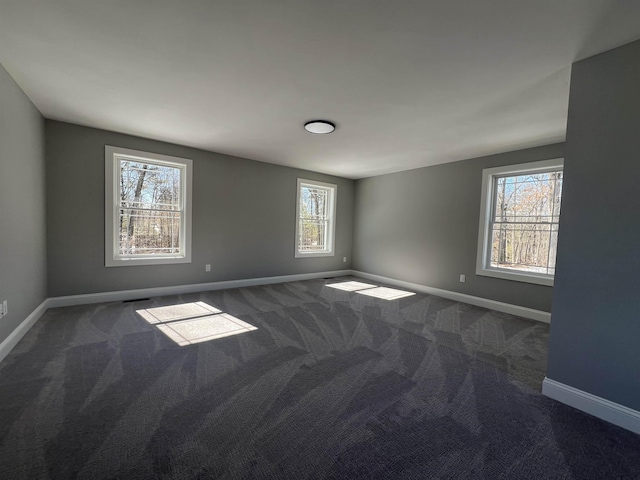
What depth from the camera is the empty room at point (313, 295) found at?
155 centimetres

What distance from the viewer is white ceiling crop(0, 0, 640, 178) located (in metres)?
1.62

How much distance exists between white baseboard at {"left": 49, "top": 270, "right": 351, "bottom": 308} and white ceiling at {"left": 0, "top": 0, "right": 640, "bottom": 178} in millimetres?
2318

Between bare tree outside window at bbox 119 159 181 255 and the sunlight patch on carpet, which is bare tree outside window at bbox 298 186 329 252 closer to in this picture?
the sunlight patch on carpet

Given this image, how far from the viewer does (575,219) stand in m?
1.95

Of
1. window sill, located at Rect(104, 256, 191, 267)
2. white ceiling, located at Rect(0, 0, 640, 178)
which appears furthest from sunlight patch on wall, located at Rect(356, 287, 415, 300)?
window sill, located at Rect(104, 256, 191, 267)

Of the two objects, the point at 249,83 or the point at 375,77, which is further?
the point at 249,83

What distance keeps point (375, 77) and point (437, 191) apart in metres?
3.28

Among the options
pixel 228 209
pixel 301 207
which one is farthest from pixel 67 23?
pixel 301 207

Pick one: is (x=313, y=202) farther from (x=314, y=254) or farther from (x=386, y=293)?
(x=386, y=293)

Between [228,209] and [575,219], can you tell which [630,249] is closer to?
[575,219]

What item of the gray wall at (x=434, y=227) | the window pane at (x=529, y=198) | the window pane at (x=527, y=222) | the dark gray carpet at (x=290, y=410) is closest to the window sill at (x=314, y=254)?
the gray wall at (x=434, y=227)

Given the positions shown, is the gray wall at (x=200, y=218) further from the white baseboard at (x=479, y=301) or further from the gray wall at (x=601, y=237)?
the gray wall at (x=601, y=237)

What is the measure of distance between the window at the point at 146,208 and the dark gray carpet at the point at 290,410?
1308 millimetres

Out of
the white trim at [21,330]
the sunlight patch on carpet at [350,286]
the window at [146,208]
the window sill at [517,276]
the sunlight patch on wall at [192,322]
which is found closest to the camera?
the white trim at [21,330]
